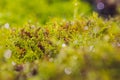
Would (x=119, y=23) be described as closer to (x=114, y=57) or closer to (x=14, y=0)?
(x=114, y=57)

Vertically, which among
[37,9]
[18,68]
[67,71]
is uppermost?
[37,9]

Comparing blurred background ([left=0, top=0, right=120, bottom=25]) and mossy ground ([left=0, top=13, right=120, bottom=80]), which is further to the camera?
blurred background ([left=0, top=0, right=120, bottom=25])

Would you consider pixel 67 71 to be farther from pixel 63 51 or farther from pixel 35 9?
pixel 35 9

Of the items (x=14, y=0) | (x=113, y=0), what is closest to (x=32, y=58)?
(x=14, y=0)

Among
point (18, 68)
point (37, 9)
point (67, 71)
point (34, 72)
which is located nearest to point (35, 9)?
point (37, 9)

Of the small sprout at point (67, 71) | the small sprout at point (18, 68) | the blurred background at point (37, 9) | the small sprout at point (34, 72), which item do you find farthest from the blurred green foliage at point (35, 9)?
the small sprout at point (67, 71)

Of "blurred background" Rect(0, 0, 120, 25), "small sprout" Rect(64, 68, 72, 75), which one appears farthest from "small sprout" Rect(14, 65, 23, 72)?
"blurred background" Rect(0, 0, 120, 25)

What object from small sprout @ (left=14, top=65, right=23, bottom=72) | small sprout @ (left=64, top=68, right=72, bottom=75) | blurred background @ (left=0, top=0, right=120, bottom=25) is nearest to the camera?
small sprout @ (left=64, top=68, right=72, bottom=75)

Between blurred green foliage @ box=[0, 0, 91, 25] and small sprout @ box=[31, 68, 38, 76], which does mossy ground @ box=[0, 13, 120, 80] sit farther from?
blurred green foliage @ box=[0, 0, 91, 25]
